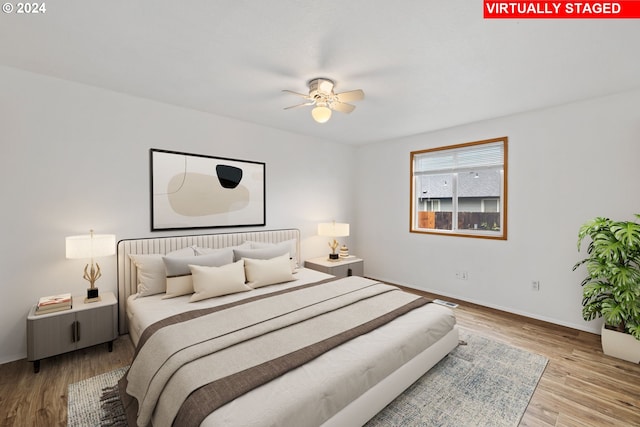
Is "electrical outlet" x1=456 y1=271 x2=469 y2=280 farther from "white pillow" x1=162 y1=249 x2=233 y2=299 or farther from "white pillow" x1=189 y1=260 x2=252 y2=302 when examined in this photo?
"white pillow" x1=162 y1=249 x2=233 y2=299

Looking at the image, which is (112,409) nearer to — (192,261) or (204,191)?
(192,261)

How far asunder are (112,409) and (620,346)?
14.2ft

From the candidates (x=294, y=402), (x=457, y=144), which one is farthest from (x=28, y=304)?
(x=457, y=144)

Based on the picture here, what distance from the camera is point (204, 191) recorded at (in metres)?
3.52

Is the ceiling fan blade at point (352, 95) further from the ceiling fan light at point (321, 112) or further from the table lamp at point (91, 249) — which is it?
the table lamp at point (91, 249)

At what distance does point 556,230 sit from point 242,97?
3.96 metres

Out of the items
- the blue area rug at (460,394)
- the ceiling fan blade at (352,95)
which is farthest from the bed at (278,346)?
the ceiling fan blade at (352,95)

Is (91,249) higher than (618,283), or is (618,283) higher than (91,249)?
(91,249)

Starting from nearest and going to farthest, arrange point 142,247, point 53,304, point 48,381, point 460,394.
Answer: point 460,394
point 48,381
point 53,304
point 142,247

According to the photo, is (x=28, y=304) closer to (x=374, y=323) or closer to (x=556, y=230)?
(x=374, y=323)

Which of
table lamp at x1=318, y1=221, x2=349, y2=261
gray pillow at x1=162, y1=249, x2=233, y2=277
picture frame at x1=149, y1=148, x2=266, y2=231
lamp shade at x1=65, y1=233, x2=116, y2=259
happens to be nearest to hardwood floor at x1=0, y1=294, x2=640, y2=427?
gray pillow at x1=162, y1=249, x2=233, y2=277

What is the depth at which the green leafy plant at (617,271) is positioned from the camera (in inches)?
96.8

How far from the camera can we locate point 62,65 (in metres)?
2.38

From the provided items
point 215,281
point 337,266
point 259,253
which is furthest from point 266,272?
point 337,266
